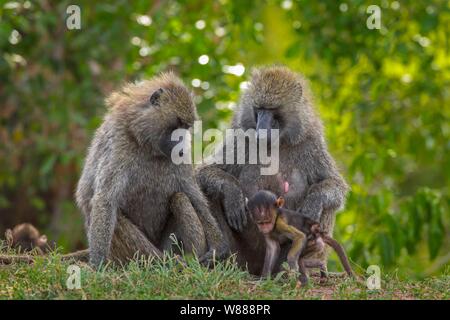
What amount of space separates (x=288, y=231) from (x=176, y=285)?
863 mm

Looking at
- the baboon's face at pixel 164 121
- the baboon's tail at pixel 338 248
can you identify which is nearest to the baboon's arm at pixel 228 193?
the baboon's face at pixel 164 121

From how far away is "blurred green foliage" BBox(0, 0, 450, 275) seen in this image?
888cm

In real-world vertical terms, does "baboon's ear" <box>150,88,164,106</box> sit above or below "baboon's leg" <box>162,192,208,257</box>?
above

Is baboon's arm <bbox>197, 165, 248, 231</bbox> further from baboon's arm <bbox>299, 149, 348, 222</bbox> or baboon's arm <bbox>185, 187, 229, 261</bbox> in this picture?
baboon's arm <bbox>299, 149, 348, 222</bbox>

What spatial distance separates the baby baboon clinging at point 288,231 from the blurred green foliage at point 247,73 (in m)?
2.62

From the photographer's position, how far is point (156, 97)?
243 inches

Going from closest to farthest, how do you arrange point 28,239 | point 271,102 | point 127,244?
point 127,244, point 271,102, point 28,239

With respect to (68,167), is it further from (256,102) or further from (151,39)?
(256,102)

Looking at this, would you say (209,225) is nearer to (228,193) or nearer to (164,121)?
(228,193)

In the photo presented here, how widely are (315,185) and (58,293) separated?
7.30 ft

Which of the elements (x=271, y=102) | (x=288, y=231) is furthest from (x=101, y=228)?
(x=271, y=102)

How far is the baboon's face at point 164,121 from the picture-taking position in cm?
609

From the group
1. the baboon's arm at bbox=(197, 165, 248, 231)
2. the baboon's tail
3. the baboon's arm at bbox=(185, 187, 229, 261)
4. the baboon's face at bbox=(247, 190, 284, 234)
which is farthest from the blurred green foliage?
the baboon's face at bbox=(247, 190, 284, 234)

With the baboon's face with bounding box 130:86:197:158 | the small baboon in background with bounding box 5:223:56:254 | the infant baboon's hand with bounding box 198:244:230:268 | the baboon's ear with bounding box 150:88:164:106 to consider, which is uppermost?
the baboon's ear with bounding box 150:88:164:106
